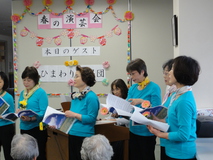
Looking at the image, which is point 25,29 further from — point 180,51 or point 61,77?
point 180,51

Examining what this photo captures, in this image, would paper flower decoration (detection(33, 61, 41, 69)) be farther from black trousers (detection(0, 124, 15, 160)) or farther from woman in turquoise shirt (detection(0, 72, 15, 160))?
black trousers (detection(0, 124, 15, 160))

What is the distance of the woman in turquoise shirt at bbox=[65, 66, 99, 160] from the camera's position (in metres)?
2.06

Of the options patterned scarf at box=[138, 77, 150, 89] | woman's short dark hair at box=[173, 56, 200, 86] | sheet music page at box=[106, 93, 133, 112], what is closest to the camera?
woman's short dark hair at box=[173, 56, 200, 86]

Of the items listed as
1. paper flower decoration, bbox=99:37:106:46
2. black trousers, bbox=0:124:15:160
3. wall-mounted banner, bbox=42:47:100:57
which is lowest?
black trousers, bbox=0:124:15:160

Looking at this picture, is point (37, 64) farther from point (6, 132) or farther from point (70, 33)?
point (6, 132)

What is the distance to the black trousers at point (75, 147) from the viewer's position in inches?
82.7

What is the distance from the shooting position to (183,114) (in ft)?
4.57

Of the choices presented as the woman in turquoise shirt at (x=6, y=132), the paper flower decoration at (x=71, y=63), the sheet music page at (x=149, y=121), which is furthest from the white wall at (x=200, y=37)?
the paper flower decoration at (x=71, y=63)

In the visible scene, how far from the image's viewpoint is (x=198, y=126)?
6.80 feet

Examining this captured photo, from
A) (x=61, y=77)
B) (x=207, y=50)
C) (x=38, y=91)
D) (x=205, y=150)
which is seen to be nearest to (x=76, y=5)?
(x=61, y=77)

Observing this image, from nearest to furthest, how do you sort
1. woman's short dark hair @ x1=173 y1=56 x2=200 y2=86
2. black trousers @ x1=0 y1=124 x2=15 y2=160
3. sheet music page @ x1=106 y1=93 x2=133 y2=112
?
woman's short dark hair @ x1=173 y1=56 x2=200 y2=86, sheet music page @ x1=106 y1=93 x2=133 y2=112, black trousers @ x1=0 y1=124 x2=15 y2=160

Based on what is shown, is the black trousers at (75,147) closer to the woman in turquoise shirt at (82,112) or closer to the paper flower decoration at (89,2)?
the woman in turquoise shirt at (82,112)

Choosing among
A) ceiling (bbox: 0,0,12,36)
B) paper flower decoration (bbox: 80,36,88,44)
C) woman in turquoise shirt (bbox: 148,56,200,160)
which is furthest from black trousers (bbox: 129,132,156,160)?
ceiling (bbox: 0,0,12,36)

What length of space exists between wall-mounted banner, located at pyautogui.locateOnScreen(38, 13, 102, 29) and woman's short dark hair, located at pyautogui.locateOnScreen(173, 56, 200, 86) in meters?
2.72
